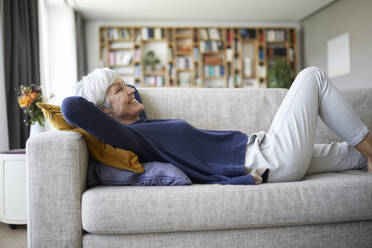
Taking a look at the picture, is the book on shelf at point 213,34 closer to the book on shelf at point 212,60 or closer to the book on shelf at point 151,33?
the book on shelf at point 212,60

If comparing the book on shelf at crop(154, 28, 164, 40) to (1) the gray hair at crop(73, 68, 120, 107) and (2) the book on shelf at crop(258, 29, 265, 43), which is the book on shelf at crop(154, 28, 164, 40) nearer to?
(2) the book on shelf at crop(258, 29, 265, 43)

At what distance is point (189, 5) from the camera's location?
5945mm

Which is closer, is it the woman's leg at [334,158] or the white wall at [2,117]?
the woman's leg at [334,158]

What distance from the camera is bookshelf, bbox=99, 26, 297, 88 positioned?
22.4ft

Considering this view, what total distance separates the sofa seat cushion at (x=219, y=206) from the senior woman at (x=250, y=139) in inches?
4.7

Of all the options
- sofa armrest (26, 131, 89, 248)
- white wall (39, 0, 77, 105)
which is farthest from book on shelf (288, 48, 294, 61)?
sofa armrest (26, 131, 89, 248)

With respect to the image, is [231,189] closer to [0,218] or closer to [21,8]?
[0,218]

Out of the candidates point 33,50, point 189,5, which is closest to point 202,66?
point 189,5

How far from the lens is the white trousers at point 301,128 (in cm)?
140

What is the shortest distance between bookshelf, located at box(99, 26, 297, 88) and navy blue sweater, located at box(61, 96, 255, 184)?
5.50m

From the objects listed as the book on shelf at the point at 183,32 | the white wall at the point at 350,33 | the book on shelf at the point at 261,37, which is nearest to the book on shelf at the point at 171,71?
the book on shelf at the point at 183,32

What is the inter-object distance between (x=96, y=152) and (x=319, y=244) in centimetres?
97

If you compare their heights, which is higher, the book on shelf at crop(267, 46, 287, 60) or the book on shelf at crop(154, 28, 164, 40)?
the book on shelf at crop(154, 28, 164, 40)

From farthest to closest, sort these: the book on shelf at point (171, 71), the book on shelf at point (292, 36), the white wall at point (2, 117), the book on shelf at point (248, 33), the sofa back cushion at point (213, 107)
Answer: the book on shelf at point (292, 36), the book on shelf at point (248, 33), the book on shelf at point (171, 71), the white wall at point (2, 117), the sofa back cushion at point (213, 107)
